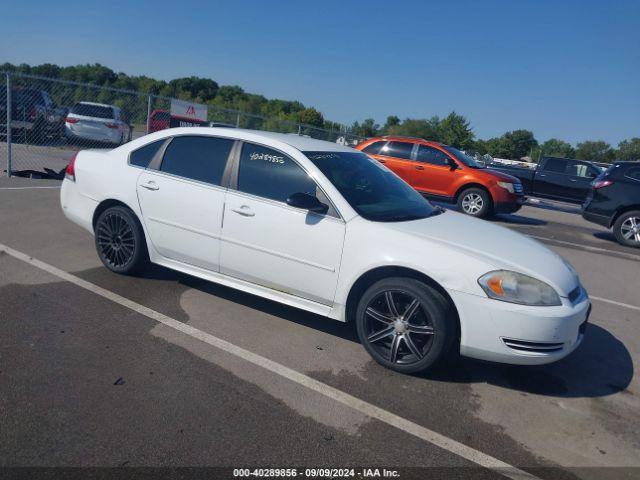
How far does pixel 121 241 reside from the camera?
5.07 metres

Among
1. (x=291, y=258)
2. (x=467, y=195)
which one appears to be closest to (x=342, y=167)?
(x=291, y=258)

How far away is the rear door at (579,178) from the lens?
16.7 metres

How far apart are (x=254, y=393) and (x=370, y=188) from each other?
6.77 feet

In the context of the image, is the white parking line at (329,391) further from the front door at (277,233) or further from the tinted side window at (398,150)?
the tinted side window at (398,150)

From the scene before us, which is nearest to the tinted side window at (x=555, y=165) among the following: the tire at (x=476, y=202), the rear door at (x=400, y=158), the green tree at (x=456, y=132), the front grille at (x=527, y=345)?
the tire at (x=476, y=202)

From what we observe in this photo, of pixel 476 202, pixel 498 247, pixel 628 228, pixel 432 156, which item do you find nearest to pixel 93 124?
pixel 432 156

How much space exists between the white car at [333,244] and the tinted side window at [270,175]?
10mm

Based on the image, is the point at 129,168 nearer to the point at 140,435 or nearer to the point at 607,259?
the point at 140,435

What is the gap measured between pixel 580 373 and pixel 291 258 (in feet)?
8.01

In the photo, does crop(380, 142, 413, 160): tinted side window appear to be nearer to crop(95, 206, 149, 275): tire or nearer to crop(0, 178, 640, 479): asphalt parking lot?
crop(0, 178, 640, 479): asphalt parking lot

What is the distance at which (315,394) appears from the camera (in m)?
3.39

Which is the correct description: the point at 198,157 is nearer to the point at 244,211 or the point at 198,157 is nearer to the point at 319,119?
the point at 244,211

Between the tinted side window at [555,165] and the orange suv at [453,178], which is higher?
the tinted side window at [555,165]

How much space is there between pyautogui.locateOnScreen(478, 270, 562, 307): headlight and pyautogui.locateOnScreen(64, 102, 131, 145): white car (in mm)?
15276
